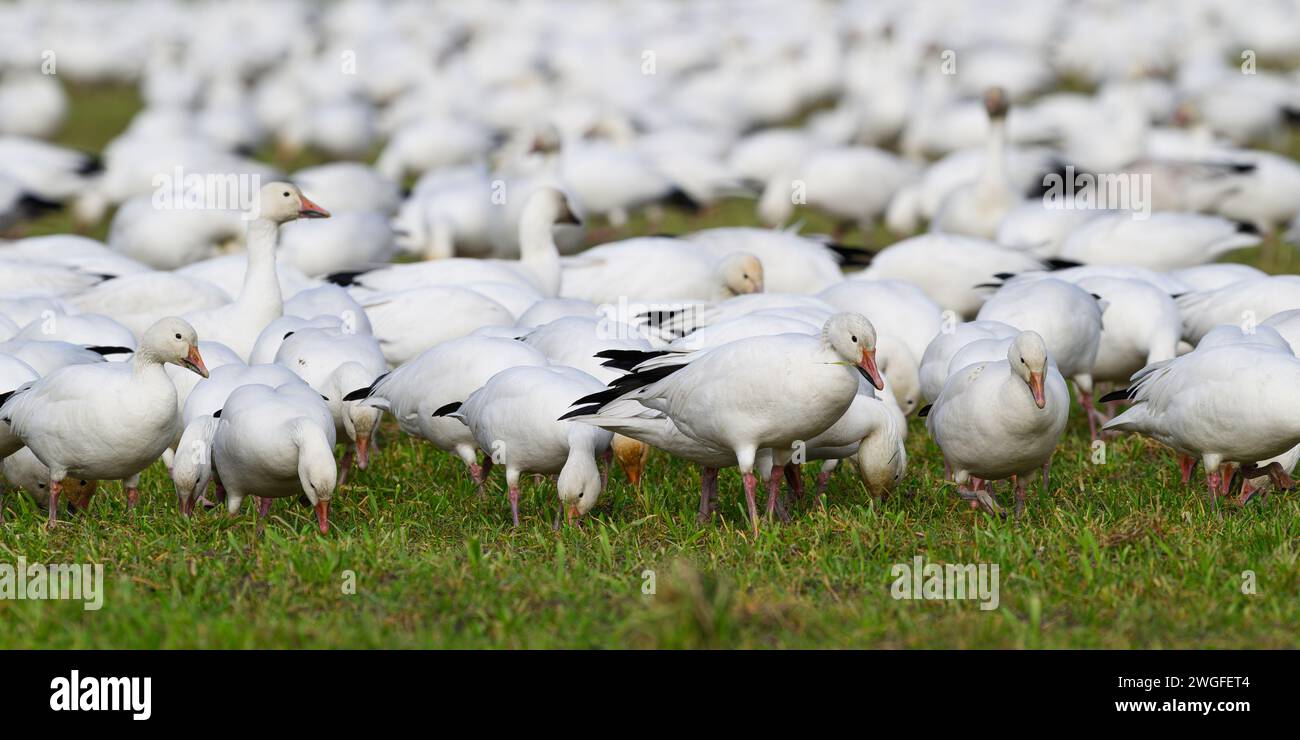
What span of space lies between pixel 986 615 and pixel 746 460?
1228 millimetres

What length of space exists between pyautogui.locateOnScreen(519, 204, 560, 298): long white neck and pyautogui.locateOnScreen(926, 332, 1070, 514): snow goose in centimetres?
399

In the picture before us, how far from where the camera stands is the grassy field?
4391 mm

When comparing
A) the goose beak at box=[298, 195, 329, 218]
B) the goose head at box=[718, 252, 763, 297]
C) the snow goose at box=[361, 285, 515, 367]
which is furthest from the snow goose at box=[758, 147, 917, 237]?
the goose beak at box=[298, 195, 329, 218]

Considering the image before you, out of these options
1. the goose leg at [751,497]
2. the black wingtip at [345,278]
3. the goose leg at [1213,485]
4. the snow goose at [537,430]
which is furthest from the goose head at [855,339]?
the black wingtip at [345,278]

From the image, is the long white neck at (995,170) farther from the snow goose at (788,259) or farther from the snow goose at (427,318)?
the snow goose at (427,318)

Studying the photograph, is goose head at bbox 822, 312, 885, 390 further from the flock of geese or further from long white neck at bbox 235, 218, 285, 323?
long white neck at bbox 235, 218, 285, 323

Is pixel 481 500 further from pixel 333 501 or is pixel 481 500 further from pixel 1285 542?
pixel 1285 542

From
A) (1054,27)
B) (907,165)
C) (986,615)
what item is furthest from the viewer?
(1054,27)

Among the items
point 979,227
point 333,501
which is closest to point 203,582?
point 333,501

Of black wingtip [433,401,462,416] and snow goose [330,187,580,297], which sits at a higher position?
snow goose [330,187,580,297]

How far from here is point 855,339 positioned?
5.27 metres

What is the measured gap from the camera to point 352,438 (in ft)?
21.4

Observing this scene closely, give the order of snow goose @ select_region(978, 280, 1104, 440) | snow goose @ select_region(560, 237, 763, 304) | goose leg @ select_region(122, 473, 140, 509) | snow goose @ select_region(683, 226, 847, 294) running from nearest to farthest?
1. goose leg @ select_region(122, 473, 140, 509)
2. snow goose @ select_region(978, 280, 1104, 440)
3. snow goose @ select_region(560, 237, 763, 304)
4. snow goose @ select_region(683, 226, 847, 294)

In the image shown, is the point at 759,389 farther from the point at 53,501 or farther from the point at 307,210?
the point at 307,210
